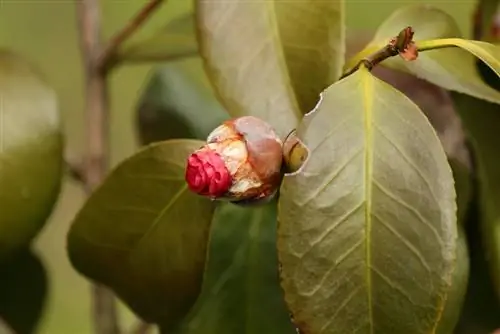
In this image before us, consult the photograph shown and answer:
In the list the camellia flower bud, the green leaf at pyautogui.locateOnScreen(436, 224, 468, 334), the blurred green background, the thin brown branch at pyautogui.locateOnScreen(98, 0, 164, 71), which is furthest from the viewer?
the blurred green background

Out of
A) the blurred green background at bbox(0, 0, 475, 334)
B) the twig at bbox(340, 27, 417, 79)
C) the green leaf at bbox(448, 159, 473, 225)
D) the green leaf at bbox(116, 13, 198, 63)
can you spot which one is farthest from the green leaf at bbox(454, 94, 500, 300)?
the blurred green background at bbox(0, 0, 475, 334)

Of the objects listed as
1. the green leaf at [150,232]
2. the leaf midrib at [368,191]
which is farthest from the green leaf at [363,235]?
the green leaf at [150,232]

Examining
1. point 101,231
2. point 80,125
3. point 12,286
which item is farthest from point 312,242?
point 80,125

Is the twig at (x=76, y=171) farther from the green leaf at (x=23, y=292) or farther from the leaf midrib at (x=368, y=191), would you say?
the leaf midrib at (x=368, y=191)

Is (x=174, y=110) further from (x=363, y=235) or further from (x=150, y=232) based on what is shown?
(x=363, y=235)

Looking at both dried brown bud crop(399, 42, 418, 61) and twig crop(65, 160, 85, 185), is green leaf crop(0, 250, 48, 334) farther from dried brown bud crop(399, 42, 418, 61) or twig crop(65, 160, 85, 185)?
dried brown bud crop(399, 42, 418, 61)

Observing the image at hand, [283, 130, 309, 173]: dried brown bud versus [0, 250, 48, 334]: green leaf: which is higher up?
[283, 130, 309, 173]: dried brown bud
